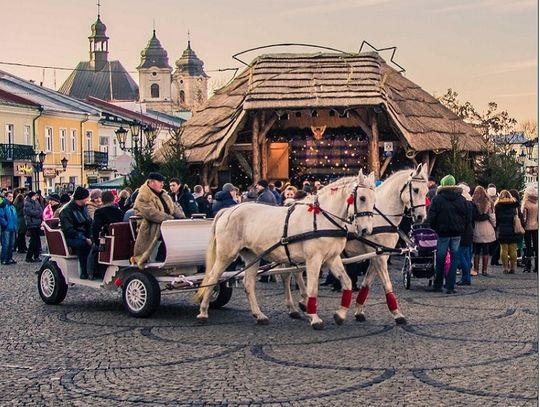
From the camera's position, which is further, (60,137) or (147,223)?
(60,137)

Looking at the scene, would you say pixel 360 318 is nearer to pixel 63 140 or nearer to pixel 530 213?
pixel 530 213

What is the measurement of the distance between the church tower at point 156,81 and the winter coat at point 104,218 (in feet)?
424

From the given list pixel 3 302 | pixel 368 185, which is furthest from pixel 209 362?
pixel 3 302

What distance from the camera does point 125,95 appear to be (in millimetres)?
144250

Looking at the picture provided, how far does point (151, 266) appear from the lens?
12945 mm

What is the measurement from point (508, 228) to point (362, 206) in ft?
26.9

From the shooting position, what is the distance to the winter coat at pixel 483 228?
18406 millimetres

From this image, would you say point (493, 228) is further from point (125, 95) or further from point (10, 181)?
point (125, 95)

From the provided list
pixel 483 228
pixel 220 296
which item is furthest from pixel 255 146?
pixel 220 296

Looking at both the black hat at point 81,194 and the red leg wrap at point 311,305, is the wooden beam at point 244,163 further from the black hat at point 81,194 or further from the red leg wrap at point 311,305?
the red leg wrap at point 311,305

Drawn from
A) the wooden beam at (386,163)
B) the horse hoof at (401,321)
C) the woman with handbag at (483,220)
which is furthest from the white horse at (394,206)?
the wooden beam at (386,163)

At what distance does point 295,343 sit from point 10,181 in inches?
1996

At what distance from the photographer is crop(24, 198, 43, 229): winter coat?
2425 centimetres

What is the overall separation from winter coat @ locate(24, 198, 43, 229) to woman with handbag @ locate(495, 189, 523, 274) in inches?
469
